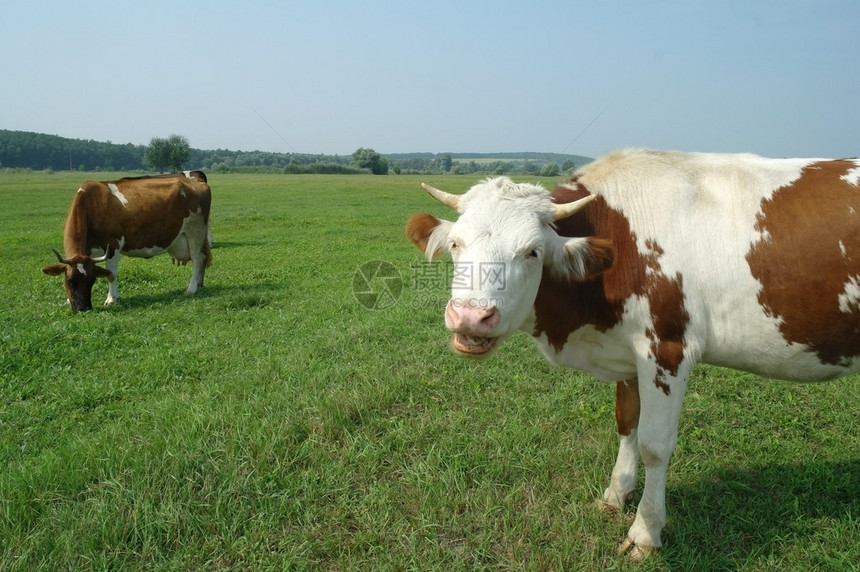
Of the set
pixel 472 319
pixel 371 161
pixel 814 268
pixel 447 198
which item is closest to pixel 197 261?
pixel 447 198

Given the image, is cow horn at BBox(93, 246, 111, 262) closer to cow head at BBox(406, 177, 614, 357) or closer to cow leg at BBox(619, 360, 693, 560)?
cow head at BBox(406, 177, 614, 357)

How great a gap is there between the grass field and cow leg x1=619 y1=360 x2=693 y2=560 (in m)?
0.14

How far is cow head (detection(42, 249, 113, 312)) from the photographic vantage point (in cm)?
1024

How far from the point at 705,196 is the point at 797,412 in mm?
2836

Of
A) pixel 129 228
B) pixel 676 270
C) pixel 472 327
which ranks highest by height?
pixel 676 270

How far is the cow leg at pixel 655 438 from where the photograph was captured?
3756 millimetres

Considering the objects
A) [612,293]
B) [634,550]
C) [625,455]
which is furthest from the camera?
[625,455]

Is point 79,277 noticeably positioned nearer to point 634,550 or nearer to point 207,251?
point 207,251

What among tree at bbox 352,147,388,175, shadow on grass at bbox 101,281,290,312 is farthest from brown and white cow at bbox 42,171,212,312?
tree at bbox 352,147,388,175

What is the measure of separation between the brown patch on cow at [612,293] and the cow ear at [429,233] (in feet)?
2.47

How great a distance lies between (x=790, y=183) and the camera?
13.0 ft

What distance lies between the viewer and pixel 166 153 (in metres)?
70.8

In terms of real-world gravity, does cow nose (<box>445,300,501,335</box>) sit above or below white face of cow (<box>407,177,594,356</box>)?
below

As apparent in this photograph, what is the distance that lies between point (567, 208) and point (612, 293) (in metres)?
0.66
